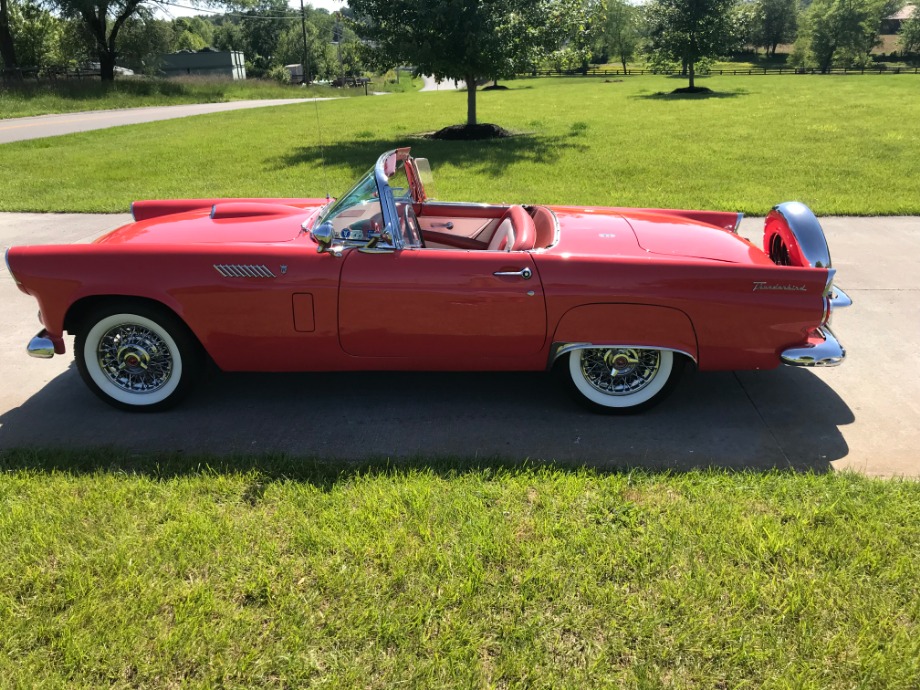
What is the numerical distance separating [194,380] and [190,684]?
6.41 feet

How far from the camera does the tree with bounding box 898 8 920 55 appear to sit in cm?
6762

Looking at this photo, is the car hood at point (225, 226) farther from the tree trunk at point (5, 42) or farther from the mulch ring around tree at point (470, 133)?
the tree trunk at point (5, 42)

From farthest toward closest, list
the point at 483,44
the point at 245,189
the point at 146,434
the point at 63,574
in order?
the point at 483,44 → the point at 245,189 → the point at 146,434 → the point at 63,574

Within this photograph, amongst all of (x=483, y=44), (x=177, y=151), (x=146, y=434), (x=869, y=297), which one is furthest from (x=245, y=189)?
(x=869, y=297)

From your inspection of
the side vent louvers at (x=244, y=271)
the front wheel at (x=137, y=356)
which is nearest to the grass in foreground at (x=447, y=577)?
the front wheel at (x=137, y=356)

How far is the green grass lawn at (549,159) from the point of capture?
9.44m

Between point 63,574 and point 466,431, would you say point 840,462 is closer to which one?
point 466,431

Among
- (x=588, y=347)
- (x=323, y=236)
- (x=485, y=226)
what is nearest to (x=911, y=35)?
(x=485, y=226)

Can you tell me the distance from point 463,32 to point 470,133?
7.83ft

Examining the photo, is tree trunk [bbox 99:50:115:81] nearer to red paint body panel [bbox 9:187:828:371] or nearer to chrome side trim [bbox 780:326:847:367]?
red paint body panel [bbox 9:187:828:371]

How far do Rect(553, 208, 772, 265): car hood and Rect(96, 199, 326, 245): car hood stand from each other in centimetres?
152

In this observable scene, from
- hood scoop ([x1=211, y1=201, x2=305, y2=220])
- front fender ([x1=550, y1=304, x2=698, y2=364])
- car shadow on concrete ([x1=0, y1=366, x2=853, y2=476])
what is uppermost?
hood scoop ([x1=211, y1=201, x2=305, y2=220])

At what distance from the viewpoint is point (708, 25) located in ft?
92.3

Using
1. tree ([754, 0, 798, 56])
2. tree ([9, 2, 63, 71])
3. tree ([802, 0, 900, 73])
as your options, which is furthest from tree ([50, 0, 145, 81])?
tree ([754, 0, 798, 56])
